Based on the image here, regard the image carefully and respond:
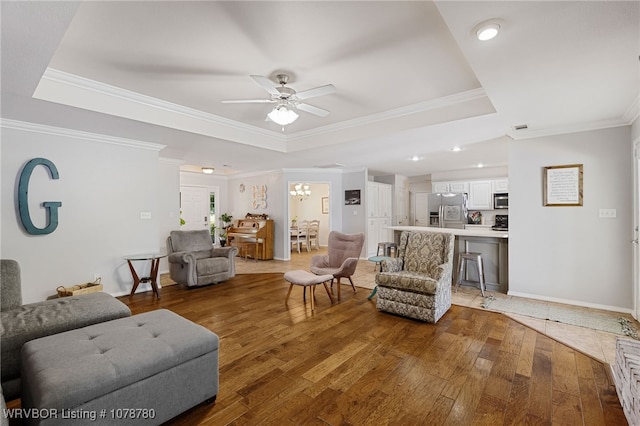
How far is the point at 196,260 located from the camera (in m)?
4.82

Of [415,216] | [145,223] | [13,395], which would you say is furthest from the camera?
[415,216]

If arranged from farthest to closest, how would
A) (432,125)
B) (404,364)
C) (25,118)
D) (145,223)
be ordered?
(145,223) → (432,125) → (25,118) → (404,364)

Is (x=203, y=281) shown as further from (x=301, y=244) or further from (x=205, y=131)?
(x=301, y=244)

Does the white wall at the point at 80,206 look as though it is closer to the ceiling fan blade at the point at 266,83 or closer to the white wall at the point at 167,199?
the white wall at the point at 167,199

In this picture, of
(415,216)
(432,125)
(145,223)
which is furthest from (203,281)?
(415,216)

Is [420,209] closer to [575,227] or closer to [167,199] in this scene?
[575,227]

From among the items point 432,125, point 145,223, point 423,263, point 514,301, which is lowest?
point 514,301

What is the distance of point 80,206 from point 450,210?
769cm

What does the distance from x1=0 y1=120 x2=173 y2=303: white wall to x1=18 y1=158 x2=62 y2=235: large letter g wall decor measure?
0.23ft

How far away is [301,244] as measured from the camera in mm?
9586

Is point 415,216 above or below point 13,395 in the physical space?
above

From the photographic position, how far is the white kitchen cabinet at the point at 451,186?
805cm

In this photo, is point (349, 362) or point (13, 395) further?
point (349, 362)

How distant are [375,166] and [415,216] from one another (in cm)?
304
